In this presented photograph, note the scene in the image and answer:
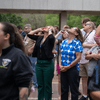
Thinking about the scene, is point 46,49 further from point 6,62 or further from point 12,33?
point 6,62

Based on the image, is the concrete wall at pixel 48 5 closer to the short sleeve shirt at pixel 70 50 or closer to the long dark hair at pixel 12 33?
the short sleeve shirt at pixel 70 50

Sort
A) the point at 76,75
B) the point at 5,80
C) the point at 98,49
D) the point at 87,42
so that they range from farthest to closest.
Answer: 1. the point at 87,42
2. the point at 76,75
3. the point at 98,49
4. the point at 5,80

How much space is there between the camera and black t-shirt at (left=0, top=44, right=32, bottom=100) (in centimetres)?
203

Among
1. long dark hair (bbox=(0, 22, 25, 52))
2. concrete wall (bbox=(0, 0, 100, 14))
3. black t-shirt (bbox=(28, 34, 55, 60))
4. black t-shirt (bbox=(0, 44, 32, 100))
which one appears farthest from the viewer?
concrete wall (bbox=(0, 0, 100, 14))

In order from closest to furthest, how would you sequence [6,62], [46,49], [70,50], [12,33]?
[6,62], [12,33], [70,50], [46,49]

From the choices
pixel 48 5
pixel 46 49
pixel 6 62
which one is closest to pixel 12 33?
pixel 6 62

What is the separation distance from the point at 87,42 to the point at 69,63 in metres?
1.02

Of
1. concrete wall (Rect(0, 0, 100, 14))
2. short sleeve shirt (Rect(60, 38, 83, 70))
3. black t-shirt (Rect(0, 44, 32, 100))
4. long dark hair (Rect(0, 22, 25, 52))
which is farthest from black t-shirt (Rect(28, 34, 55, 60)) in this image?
concrete wall (Rect(0, 0, 100, 14))

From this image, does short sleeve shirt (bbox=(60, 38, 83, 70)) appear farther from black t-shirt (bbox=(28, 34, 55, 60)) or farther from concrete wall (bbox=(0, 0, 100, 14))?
concrete wall (bbox=(0, 0, 100, 14))

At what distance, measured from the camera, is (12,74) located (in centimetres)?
207

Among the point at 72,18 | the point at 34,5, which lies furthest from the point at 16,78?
the point at 72,18

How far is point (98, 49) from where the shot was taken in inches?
96.1

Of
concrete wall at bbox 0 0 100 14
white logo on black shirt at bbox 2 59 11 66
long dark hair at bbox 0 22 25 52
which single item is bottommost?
white logo on black shirt at bbox 2 59 11 66

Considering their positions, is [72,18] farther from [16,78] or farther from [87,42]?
[16,78]
